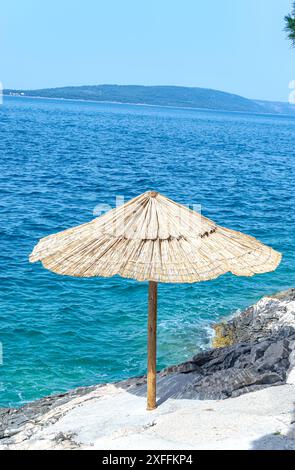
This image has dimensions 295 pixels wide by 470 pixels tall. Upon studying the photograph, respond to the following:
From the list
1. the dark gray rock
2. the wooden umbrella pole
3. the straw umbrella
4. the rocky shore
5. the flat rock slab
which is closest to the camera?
the flat rock slab

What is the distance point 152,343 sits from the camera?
9.62 meters

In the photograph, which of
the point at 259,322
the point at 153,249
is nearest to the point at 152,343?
the point at 153,249

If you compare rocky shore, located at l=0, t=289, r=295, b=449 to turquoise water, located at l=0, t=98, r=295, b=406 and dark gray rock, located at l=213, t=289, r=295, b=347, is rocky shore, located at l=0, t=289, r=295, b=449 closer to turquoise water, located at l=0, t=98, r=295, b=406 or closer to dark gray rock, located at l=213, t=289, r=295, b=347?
dark gray rock, located at l=213, t=289, r=295, b=347

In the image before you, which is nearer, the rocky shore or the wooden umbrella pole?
the rocky shore

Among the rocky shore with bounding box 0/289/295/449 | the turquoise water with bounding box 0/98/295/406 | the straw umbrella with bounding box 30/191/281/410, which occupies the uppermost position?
the straw umbrella with bounding box 30/191/281/410

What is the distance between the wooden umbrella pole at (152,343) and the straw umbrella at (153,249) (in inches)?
0.6

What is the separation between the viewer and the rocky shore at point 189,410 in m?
7.71

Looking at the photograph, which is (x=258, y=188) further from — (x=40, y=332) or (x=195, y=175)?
(x=40, y=332)

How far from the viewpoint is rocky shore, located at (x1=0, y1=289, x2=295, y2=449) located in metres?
7.71

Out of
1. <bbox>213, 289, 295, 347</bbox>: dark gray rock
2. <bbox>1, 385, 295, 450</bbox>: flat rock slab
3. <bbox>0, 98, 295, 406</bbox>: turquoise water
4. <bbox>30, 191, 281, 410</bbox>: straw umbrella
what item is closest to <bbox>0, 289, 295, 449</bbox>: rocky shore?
<bbox>1, 385, 295, 450</bbox>: flat rock slab

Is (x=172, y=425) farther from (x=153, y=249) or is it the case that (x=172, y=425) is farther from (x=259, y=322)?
(x=259, y=322)

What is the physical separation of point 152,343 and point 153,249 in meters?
1.87

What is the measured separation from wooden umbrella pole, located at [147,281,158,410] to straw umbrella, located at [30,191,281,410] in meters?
0.02

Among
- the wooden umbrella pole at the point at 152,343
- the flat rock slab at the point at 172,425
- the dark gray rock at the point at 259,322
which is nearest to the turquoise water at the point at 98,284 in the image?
the dark gray rock at the point at 259,322
